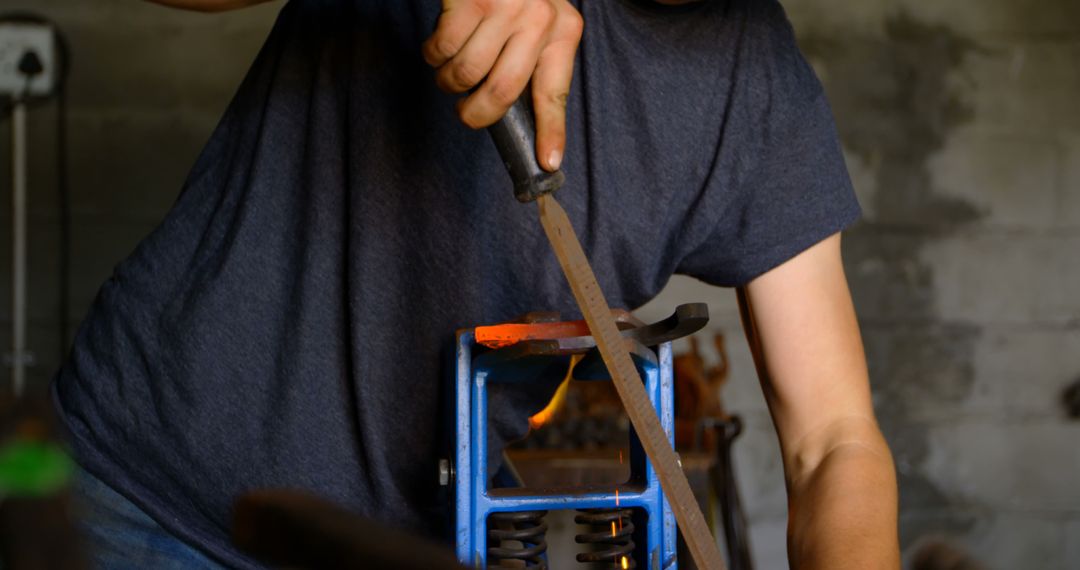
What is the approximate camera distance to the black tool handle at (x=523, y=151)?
688mm

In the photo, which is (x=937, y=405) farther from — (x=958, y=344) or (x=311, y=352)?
(x=311, y=352)

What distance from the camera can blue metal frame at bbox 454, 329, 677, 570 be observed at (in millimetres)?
793

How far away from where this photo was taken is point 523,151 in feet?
2.30

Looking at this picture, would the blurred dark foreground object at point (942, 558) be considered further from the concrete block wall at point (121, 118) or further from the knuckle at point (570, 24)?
the concrete block wall at point (121, 118)

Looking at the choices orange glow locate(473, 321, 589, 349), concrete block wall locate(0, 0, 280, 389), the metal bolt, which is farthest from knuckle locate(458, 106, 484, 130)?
concrete block wall locate(0, 0, 280, 389)

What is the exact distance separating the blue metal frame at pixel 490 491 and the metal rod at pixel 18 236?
221 cm

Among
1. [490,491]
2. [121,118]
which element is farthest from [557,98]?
[121,118]

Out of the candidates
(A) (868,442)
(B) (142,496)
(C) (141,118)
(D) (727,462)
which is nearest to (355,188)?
(B) (142,496)

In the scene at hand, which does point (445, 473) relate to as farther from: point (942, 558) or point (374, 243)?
point (942, 558)

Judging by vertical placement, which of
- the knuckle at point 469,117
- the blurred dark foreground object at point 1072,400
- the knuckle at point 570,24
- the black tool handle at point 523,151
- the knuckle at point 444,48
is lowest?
the blurred dark foreground object at point 1072,400

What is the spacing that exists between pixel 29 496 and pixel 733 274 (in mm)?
742

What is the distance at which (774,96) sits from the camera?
0.96 metres

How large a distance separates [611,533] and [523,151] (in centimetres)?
30

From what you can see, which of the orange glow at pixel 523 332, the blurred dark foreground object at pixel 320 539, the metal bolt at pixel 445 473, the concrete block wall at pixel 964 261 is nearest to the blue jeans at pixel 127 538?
the metal bolt at pixel 445 473
